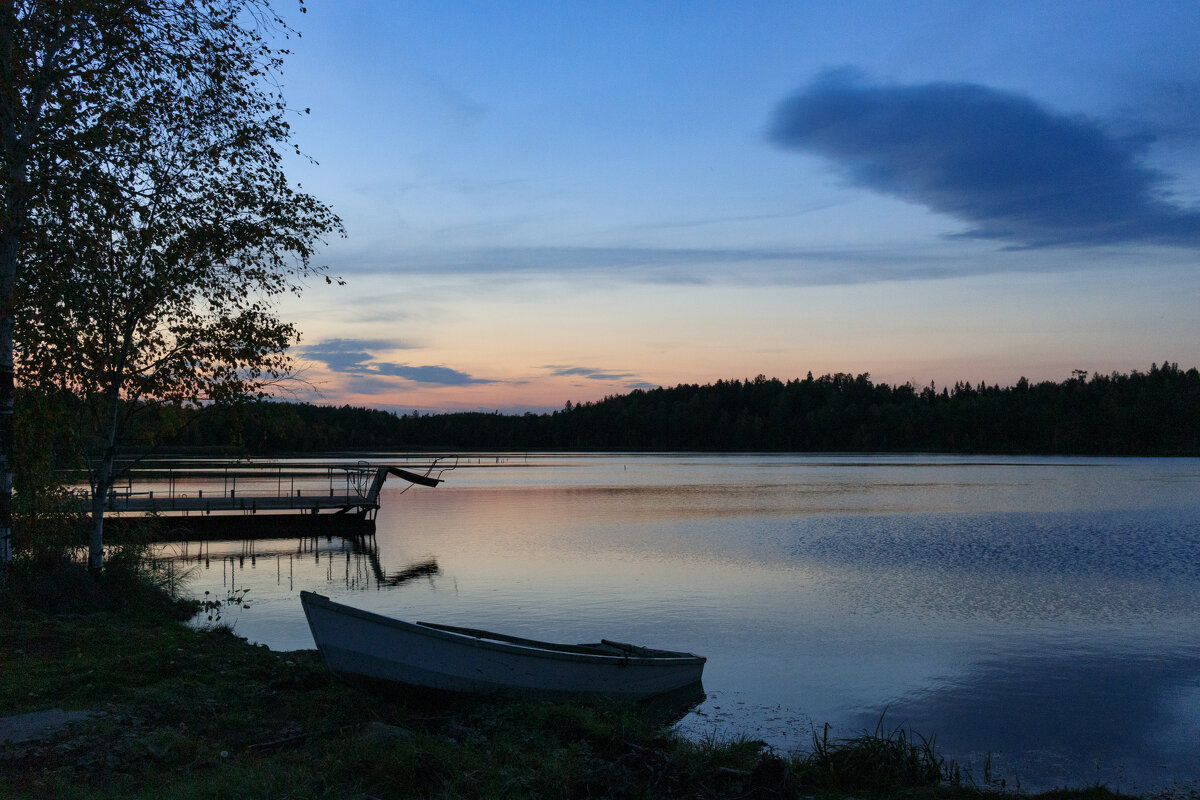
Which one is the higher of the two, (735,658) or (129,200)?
(129,200)

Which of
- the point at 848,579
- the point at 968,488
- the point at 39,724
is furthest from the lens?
the point at 968,488

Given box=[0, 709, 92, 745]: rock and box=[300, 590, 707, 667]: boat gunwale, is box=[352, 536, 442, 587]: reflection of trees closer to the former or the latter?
box=[300, 590, 707, 667]: boat gunwale

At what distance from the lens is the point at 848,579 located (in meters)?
26.4

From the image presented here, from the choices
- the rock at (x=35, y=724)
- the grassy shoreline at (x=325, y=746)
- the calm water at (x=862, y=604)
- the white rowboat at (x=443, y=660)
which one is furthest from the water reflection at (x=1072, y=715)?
the rock at (x=35, y=724)

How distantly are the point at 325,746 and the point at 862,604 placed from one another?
54.5 ft

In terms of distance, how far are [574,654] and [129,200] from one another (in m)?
10.8

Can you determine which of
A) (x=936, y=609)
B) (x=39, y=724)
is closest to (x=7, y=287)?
(x=39, y=724)

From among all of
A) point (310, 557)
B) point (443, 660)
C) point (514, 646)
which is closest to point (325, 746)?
point (443, 660)

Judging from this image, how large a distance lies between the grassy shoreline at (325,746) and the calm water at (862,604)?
2.16 metres

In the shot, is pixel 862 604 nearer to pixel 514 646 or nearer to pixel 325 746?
pixel 514 646

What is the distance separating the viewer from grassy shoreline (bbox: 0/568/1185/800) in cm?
820

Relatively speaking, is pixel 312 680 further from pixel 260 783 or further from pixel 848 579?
pixel 848 579

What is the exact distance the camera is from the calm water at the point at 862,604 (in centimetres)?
1312

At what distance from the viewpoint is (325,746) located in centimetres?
941
